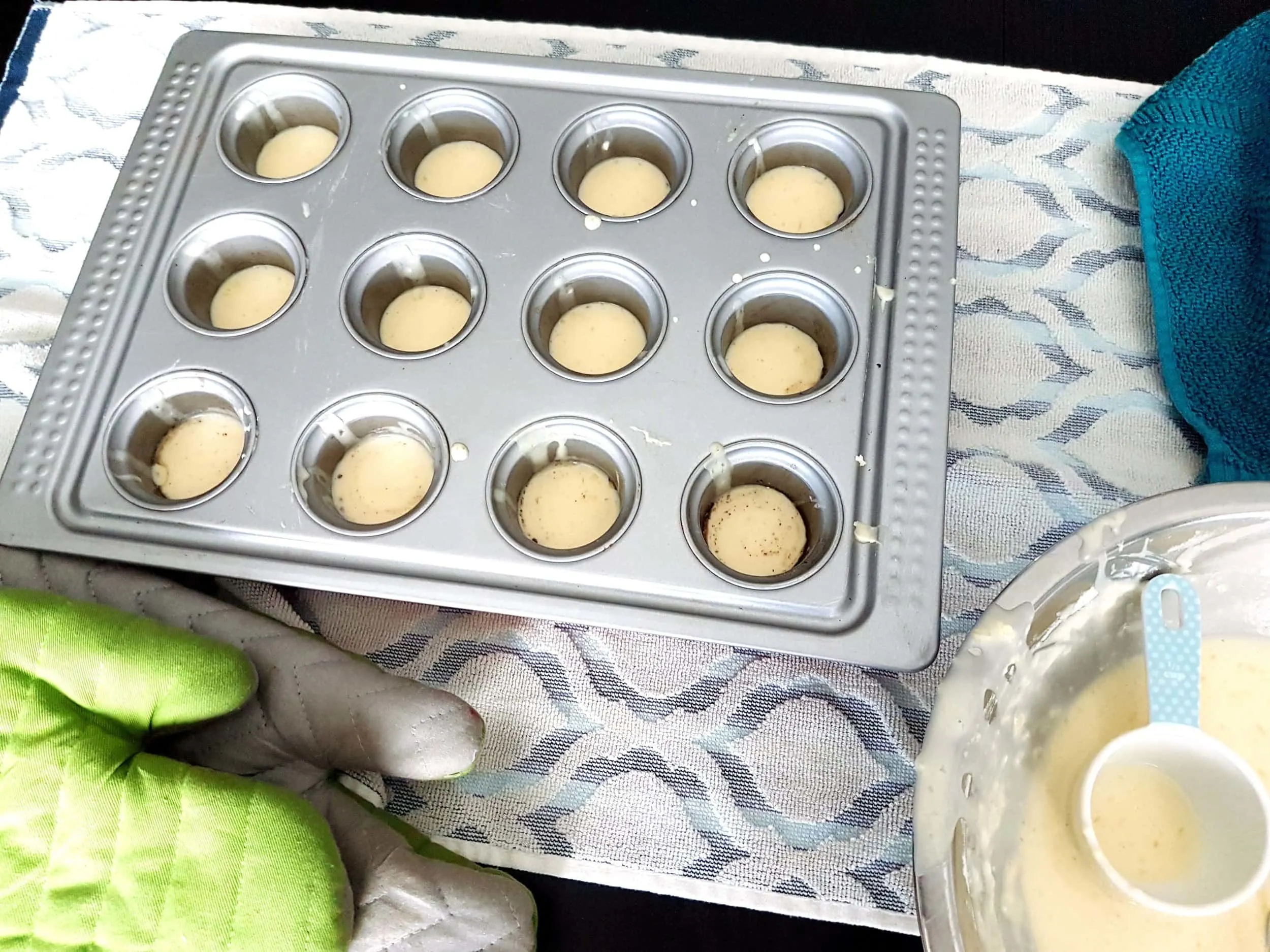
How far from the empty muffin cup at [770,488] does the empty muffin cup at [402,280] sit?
0.24 meters

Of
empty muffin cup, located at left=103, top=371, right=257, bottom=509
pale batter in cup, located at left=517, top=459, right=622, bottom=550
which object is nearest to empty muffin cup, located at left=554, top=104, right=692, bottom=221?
pale batter in cup, located at left=517, top=459, right=622, bottom=550

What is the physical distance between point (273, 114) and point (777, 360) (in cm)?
56

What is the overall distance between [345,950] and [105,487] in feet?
1.36

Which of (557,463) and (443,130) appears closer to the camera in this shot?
(557,463)

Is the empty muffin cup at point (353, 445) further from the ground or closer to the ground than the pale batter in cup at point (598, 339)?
closer to the ground

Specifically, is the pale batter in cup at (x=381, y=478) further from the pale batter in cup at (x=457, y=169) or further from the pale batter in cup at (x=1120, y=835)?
the pale batter in cup at (x=1120, y=835)

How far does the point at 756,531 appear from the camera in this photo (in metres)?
0.76

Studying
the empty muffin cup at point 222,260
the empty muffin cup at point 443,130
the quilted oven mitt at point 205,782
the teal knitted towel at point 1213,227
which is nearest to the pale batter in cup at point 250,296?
the empty muffin cup at point 222,260

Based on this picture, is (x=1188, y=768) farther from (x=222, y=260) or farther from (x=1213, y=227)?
(x=222, y=260)

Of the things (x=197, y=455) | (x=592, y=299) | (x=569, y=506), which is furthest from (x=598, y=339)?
(x=197, y=455)

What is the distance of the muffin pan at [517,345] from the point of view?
2.28 ft

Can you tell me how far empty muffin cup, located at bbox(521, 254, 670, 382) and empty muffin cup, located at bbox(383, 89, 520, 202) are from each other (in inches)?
4.5

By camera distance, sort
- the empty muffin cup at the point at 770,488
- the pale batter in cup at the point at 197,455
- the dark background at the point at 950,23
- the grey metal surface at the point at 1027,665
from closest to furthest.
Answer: the grey metal surface at the point at 1027,665 < the empty muffin cup at the point at 770,488 < the pale batter in cup at the point at 197,455 < the dark background at the point at 950,23

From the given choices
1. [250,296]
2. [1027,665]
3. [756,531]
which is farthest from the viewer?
[250,296]
